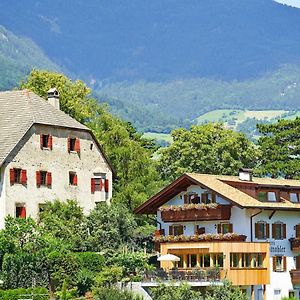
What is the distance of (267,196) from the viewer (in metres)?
66.8

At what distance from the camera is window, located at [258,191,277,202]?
66.5m

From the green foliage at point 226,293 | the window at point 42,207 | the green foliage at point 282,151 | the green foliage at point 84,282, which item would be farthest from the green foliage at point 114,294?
the green foliage at point 282,151

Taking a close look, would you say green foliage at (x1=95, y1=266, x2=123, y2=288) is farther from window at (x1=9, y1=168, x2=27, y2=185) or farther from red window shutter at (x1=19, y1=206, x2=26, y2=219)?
window at (x1=9, y1=168, x2=27, y2=185)

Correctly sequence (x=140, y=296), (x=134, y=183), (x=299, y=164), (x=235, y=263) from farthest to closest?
(x=299, y=164) → (x=134, y=183) → (x=235, y=263) → (x=140, y=296)

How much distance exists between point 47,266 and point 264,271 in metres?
13.2

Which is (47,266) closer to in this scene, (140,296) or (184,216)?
(140,296)

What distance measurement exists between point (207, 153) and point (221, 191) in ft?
71.4

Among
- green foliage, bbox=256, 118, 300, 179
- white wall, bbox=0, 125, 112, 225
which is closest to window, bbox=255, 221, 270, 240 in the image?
white wall, bbox=0, 125, 112, 225

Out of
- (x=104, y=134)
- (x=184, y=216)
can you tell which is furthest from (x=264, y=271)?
(x=104, y=134)

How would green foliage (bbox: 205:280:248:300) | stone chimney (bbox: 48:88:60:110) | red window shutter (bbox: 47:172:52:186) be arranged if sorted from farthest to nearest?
stone chimney (bbox: 48:88:60:110) < red window shutter (bbox: 47:172:52:186) < green foliage (bbox: 205:280:248:300)

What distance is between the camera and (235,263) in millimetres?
62125

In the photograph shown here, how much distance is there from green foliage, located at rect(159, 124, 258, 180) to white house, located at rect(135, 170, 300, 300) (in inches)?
613

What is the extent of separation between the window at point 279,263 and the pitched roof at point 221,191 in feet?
10.3

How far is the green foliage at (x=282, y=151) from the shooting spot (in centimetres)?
8962
